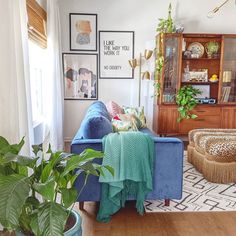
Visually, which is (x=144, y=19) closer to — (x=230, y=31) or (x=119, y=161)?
(x=230, y=31)

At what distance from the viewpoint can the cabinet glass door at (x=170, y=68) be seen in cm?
460

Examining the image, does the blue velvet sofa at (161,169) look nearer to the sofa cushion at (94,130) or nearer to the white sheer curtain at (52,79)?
the sofa cushion at (94,130)

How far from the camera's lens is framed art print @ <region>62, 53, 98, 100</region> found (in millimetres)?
4949

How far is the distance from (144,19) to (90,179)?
12.1 feet

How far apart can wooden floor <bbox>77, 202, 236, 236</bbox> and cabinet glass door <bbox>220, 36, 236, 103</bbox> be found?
287cm

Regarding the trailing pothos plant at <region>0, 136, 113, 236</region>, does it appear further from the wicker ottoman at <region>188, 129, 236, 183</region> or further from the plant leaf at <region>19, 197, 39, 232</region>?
the wicker ottoman at <region>188, 129, 236, 183</region>

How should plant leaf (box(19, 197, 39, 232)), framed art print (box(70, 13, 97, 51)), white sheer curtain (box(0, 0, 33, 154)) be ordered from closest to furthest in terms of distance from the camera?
plant leaf (box(19, 197, 39, 232)), white sheer curtain (box(0, 0, 33, 154)), framed art print (box(70, 13, 97, 51))

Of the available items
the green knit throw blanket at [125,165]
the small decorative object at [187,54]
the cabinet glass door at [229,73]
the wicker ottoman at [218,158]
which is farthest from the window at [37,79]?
the cabinet glass door at [229,73]

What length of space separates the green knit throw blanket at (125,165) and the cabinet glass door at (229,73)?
3.12 m

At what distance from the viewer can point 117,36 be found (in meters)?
4.95

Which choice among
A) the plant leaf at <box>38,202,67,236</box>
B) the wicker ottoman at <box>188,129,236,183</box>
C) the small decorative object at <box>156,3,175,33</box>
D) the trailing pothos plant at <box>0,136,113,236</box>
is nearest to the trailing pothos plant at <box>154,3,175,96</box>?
the small decorative object at <box>156,3,175,33</box>

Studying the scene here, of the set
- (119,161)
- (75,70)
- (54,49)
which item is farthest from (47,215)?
(75,70)

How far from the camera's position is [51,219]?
118 centimetres

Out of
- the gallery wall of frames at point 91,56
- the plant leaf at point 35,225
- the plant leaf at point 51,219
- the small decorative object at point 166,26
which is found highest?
the small decorative object at point 166,26
